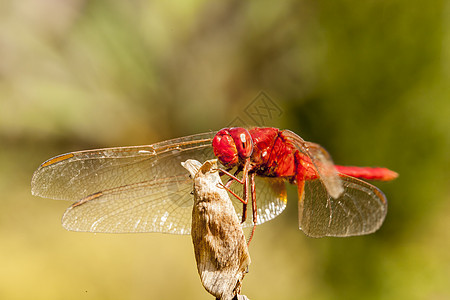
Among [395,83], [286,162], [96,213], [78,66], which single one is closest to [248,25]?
[395,83]

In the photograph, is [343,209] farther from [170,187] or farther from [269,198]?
[170,187]

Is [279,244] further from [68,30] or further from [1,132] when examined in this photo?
[68,30]

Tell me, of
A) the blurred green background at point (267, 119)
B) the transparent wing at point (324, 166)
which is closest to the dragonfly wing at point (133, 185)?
the transparent wing at point (324, 166)

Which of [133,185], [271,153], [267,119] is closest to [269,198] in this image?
[271,153]

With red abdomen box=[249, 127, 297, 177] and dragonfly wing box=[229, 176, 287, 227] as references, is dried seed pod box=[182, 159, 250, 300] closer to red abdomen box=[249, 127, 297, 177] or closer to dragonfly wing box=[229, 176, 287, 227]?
red abdomen box=[249, 127, 297, 177]

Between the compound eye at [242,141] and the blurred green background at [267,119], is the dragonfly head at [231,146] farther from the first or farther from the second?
the blurred green background at [267,119]

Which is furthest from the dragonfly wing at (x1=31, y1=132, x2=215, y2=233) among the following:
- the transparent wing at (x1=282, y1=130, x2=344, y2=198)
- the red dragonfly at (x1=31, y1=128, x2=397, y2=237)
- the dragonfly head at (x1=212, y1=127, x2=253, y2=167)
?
the transparent wing at (x1=282, y1=130, x2=344, y2=198)
